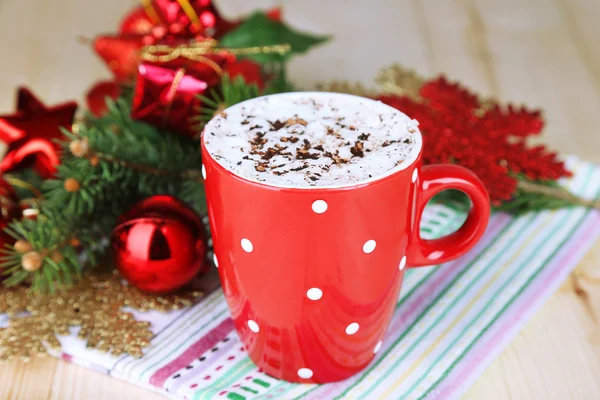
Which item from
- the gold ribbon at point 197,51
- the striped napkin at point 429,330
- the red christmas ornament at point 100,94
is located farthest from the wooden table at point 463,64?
the gold ribbon at point 197,51

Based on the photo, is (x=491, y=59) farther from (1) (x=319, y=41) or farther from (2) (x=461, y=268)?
(2) (x=461, y=268)

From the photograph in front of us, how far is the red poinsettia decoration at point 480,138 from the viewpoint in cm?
68

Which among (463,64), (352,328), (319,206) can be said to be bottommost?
(463,64)

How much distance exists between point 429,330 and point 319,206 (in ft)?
0.69

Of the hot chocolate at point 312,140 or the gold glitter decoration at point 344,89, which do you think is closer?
the hot chocolate at point 312,140

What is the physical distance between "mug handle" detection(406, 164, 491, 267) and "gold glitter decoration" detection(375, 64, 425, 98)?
36 cm

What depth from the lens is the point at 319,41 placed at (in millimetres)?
820

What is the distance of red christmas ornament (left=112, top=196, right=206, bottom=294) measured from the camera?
1.93 ft

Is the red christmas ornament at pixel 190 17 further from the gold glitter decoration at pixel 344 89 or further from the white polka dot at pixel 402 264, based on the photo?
the white polka dot at pixel 402 264

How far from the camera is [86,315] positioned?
1.97ft

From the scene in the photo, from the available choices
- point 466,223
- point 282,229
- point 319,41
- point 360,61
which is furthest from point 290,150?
point 360,61

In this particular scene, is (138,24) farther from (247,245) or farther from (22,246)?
(247,245)

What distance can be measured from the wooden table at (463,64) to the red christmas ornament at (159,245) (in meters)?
0.09

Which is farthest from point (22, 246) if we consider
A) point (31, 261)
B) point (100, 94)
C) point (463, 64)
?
point (463, 64)
